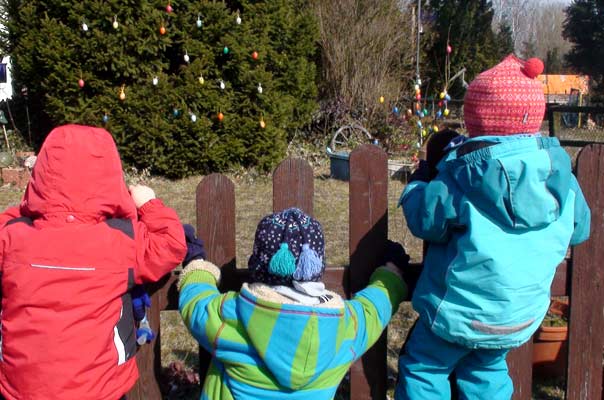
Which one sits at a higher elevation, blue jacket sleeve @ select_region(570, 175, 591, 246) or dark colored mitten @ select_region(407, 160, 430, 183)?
dark colored mitten @ select_region(407, 160, 430, 183)

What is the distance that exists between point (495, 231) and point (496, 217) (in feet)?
0.15

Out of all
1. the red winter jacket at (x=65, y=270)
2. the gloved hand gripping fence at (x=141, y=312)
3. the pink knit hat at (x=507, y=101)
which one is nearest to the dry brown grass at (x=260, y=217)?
the gloved hand gripping fence at (x=141, y=312)

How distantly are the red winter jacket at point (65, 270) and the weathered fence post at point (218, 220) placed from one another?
41cm

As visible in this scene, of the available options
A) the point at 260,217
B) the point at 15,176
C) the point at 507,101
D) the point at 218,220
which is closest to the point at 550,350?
the point at 507,101

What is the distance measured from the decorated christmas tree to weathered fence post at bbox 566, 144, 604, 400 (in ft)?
23.0

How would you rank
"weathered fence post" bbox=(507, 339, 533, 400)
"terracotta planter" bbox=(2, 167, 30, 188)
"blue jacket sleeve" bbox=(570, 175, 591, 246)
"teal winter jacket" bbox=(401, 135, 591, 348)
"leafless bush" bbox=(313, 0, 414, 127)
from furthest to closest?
"leafless bush" bbox=(313, 0, 414, 127) < "terracotta planter" bbox=(2, 167, 30, 188) < "weathered fence post" bbox=(507, 339, 533, 400) < "blue jacket sleeve" bbox=(570, 175, 591, 246) < "teal winter jacket" bbox=(401, 135, 591, 348)

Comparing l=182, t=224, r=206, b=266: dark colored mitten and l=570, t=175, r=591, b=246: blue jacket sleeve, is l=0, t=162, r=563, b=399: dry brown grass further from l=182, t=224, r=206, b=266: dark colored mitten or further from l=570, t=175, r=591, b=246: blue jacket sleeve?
l=570, t=175, r=591, b=246: blue jacket sleeve

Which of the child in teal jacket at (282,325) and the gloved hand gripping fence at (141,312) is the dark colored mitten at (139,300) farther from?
the child in teal jacket at (282,325)

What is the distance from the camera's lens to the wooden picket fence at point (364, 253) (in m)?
2.47

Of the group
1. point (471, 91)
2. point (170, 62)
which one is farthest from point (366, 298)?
point (170, 62)

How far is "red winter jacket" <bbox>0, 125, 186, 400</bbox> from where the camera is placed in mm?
1975

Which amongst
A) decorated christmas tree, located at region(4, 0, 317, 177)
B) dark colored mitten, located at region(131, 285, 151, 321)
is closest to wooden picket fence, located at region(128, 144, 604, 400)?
dark colored mitten, located at region(131, 285, 151, 321)

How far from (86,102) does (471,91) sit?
25.2 feet

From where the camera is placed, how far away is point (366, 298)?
219 centimetres
